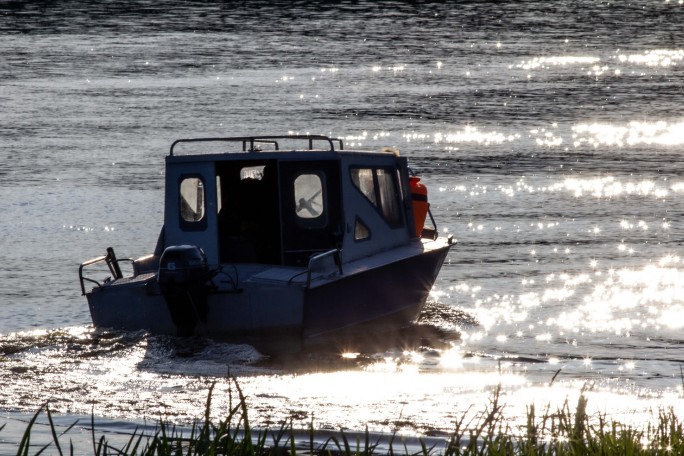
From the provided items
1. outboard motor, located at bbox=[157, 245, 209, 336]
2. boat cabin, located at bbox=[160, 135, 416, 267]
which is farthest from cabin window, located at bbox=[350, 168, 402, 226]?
outboard motor, located at bbox=[157, 245, 209, 336]

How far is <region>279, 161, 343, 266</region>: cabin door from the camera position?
561 inches

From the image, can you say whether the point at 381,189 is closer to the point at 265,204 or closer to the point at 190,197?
the point at 265,204

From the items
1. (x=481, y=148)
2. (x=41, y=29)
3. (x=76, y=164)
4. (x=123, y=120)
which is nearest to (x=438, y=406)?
(x=76, y=164)

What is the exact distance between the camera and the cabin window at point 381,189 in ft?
49.3

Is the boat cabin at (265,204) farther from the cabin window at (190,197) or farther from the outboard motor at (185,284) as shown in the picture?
the outboard motor at (185,284)

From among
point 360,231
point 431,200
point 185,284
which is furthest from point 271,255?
point 431,200

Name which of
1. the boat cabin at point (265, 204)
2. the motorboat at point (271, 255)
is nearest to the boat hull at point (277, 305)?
the motorboat at point (271, 255)

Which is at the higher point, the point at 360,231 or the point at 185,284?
the point at 360,231

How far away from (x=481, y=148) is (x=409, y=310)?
1807 centimetres

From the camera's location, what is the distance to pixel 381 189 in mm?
15508

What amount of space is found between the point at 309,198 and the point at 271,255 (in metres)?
0.79

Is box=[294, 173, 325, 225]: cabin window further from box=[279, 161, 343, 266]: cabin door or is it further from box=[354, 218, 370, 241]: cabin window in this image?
box=[354, 218, 370, 241]: cabin window

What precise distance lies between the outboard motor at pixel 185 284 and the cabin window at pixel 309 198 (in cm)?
145

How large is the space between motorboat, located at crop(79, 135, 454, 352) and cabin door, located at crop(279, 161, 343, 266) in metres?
0.01
